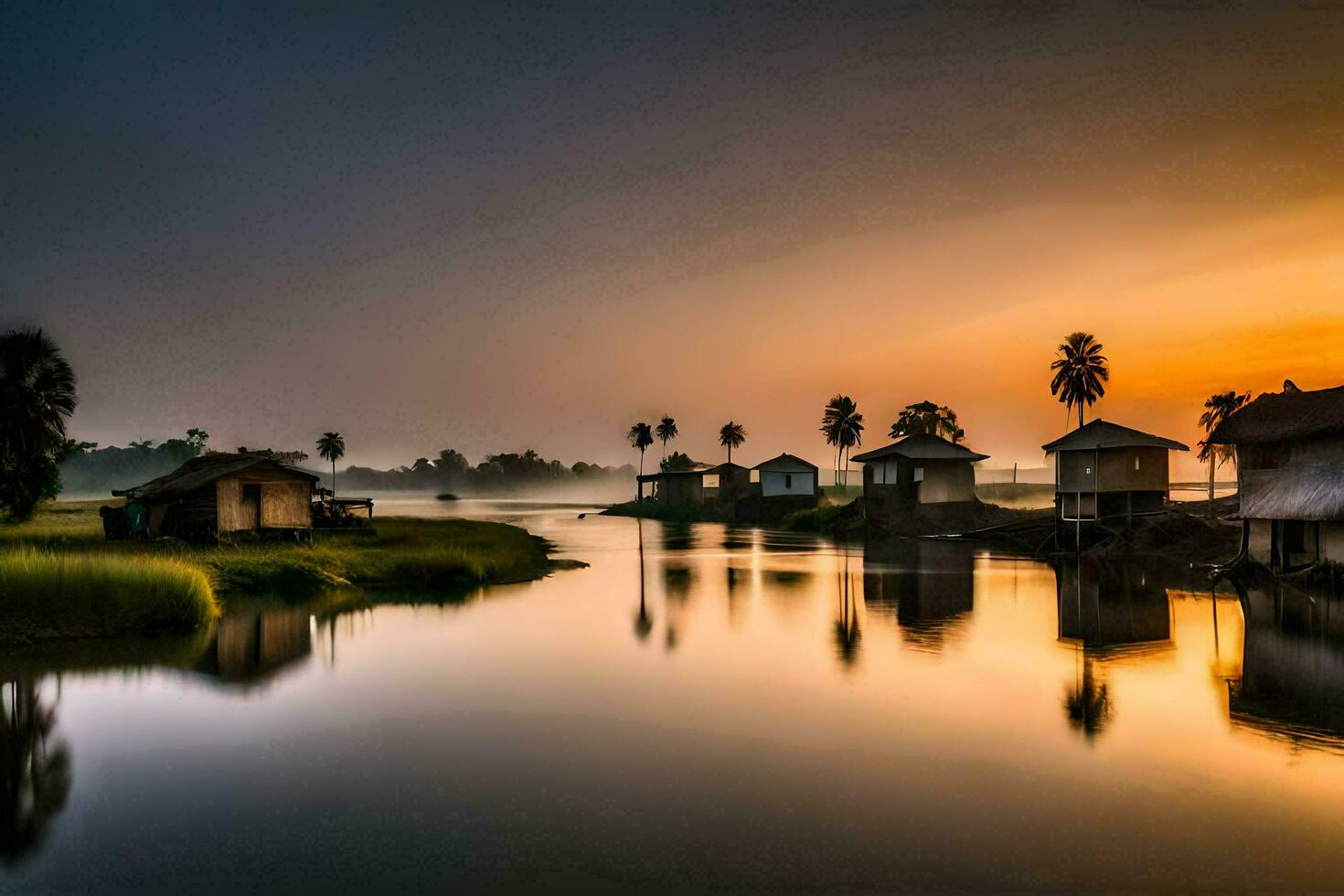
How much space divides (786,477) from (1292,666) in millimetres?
69926

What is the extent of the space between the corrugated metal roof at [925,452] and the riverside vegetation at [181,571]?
29531 millimetres

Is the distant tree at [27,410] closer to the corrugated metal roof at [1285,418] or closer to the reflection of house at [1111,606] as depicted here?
the reflection of house at [1111,606]

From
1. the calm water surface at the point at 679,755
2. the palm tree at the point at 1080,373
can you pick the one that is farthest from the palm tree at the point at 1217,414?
the calm water surface at the point at 679,755

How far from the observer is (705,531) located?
80.4 metres

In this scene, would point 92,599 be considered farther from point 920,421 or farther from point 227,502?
point 920,421

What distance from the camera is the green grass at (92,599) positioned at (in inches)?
798

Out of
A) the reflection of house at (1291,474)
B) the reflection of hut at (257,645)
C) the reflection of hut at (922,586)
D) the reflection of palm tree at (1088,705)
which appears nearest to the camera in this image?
the reflection of palm tree at (1088,705)

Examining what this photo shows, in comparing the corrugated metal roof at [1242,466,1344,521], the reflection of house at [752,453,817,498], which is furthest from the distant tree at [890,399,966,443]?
the corrugated metal roof at [1242,466,1344,521]

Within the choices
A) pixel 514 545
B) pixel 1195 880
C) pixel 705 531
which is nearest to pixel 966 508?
pixel 705 531

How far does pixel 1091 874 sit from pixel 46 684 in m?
18.5

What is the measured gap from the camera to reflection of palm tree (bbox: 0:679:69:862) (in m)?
10.0

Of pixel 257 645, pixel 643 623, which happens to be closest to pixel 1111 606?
pixel 643 623

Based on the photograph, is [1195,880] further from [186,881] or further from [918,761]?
[186,881]

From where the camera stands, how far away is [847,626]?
25438 millimetres
